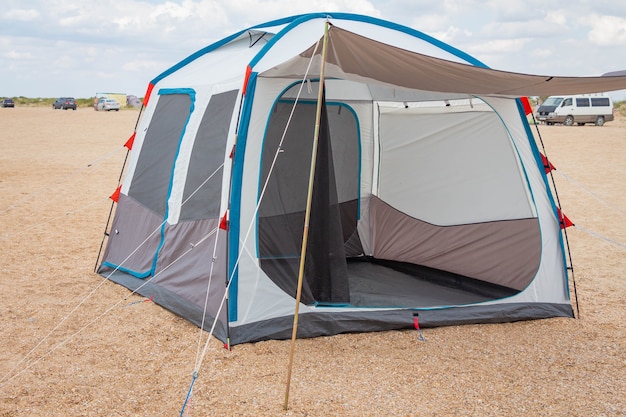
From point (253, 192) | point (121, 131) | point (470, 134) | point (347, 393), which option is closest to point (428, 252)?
point (470, 134)

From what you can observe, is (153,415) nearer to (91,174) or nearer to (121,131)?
(91,174)

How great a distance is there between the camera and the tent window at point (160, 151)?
5.29m

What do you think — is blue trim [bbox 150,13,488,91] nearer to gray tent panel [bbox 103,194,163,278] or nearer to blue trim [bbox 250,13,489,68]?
blue trim [bbox 250,13,489,68]

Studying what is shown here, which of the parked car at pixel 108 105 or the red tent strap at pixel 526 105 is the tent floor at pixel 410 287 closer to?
the red tent strap at pixel 526 105

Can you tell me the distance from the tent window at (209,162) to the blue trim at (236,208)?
0.27 m

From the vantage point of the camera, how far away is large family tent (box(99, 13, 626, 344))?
170 inches

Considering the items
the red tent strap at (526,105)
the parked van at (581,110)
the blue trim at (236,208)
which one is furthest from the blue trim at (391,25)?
the parked van at (581,110)

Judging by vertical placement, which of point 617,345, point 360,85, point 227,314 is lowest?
point 617,345

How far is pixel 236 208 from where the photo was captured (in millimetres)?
4312

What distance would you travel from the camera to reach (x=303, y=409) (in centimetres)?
343

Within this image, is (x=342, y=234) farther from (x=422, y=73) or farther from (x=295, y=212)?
(x=422, y=73)

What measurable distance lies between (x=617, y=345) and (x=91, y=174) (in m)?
10.1

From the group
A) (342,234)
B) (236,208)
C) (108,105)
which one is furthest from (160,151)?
(108,105)

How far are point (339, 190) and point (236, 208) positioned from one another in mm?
2114
